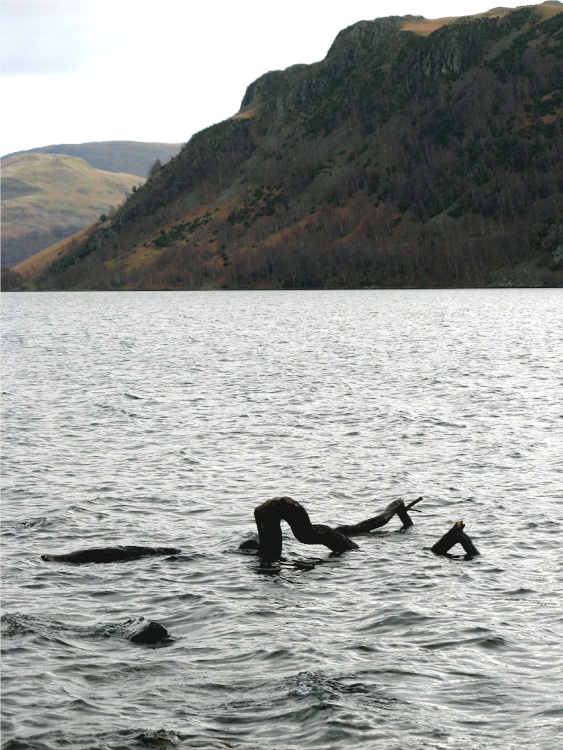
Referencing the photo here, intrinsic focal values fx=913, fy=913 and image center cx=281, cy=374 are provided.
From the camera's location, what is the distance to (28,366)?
3285 inches

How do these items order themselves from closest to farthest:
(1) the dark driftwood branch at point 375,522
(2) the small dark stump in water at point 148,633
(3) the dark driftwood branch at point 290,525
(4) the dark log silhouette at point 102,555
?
(2) the small dark stump in water at point 148,633
(3) the dark driftwood branch at point 290,525
(4) the dark log silhouette at point 102,555
(1) the dark driftwood branch at point 375,522

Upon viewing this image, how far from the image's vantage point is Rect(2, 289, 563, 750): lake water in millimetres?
14492

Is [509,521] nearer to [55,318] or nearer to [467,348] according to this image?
[467,348]

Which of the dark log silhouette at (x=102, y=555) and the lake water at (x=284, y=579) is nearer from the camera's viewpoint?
the lake water at (x=284, y=579)

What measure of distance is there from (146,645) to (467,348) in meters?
83.0

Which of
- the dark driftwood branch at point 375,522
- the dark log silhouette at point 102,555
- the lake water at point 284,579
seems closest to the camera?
the lake water at point 284,579

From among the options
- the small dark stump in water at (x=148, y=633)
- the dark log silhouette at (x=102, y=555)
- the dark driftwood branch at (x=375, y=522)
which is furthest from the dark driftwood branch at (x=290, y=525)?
the small dark stump in water at (x=148, y=633)

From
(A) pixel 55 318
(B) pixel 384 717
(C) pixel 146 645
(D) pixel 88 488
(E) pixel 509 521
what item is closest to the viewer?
(B) pixel 384 717

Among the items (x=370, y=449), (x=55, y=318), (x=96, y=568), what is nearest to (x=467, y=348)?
(x=370, y=449)

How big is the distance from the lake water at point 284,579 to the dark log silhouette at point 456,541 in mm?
414

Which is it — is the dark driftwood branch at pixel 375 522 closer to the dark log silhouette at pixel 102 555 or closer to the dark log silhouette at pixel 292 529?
the dark log silhouette at pixel 292 529

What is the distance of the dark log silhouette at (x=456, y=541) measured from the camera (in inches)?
907

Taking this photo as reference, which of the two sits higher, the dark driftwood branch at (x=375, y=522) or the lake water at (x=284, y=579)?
the dark driftwood branch at (x=375, y=522)

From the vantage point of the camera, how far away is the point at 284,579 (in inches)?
861
